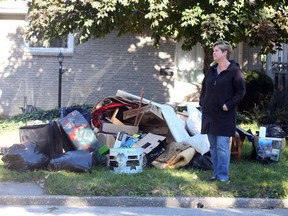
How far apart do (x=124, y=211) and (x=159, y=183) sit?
80 cm

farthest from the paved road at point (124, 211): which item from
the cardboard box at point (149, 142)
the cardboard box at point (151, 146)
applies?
the cardboard box at point (149, 142)

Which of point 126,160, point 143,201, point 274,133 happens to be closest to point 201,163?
point 126,160

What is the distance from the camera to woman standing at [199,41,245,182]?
714cm

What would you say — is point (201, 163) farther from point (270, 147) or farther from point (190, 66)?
point (190, 66)

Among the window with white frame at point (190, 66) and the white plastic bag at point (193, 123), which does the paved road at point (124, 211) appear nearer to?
the white plastic bag at point (193, 123)

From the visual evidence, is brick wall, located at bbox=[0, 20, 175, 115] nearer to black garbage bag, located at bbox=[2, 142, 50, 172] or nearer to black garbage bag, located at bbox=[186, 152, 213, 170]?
black garbage bag, located at bbox=[186, 152, 213, 170]

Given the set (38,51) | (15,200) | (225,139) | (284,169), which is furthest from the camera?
(38,51)

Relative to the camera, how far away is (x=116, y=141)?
855 centimetres

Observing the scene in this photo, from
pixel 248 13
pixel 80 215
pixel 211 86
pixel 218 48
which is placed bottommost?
pixel 80 215

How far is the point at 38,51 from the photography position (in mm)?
16281

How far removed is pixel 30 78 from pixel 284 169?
33.3ft

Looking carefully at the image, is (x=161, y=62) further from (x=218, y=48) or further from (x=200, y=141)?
(x=218, y=48)

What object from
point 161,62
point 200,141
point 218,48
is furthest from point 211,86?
point 161,62

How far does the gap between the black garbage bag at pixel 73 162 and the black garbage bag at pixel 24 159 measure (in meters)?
0.16
